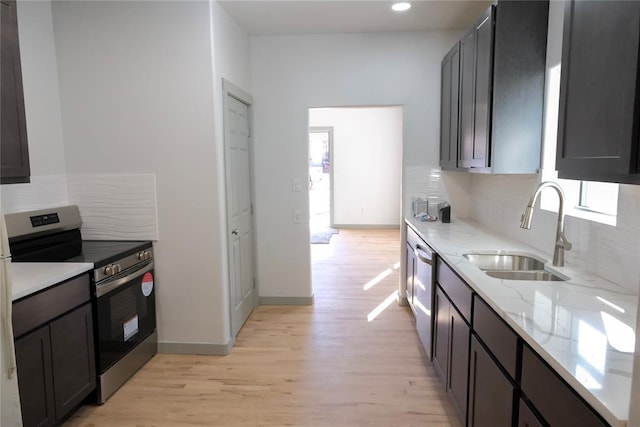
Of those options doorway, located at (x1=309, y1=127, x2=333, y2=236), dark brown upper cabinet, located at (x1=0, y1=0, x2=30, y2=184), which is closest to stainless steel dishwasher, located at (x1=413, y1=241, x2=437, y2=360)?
dark brown upper cabinet, located at (x1=0, y1=0, x2=30, y2=184)

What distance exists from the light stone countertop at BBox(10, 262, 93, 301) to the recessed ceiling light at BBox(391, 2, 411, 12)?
9.55 ft

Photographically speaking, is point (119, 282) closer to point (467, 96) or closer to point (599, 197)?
point (467, 96)

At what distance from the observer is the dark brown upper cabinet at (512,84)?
2.44m

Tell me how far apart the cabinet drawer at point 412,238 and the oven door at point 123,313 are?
2.15m

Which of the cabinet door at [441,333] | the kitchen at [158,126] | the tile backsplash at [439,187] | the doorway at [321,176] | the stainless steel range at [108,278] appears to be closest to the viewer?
the cabinet door at [441,333]

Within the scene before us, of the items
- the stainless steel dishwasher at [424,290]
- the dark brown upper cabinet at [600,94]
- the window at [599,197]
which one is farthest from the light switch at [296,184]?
the dark brown upper cabinet at [600,94]

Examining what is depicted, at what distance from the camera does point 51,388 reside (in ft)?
6.86

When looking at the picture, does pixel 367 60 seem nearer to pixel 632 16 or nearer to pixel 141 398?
pixel 632 16

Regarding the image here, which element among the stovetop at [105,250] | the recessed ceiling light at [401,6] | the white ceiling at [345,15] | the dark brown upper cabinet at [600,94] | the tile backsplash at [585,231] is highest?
the white ceiling at [345,15]

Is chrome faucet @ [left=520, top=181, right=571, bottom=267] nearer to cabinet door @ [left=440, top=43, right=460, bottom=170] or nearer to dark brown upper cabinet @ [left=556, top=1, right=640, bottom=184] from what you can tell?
dark brown upper cabinet @ [left=556, top=1, right=640, bottom=184]

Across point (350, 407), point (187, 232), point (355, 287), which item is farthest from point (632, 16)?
point (355, 287)

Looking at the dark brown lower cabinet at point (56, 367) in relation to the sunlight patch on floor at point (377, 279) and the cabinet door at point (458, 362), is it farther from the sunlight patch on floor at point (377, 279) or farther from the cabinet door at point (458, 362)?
the sunlight patch on floor at point (377, 279)

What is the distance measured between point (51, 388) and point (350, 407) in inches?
65.9

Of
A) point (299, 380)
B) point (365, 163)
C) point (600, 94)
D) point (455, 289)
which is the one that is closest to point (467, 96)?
point (455, 289)
